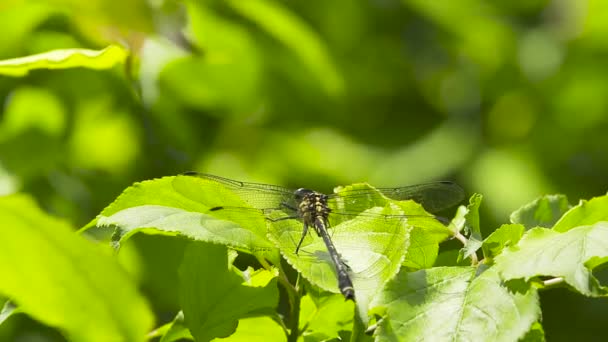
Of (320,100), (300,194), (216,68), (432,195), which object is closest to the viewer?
(300,194)

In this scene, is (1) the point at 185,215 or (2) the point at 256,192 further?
(2) the point at 256,192

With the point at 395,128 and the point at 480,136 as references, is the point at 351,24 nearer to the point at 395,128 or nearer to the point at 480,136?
the point at 395,128

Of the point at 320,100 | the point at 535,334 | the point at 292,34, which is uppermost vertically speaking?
the point at 292,34

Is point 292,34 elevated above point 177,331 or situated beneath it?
elevated above

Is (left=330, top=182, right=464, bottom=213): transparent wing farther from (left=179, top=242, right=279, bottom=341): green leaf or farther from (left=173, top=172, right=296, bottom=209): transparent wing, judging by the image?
(left=179, top=242, right=279, bottom=341): green leaf

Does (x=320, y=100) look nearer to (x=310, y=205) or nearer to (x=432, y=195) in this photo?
(x=432, y=195)

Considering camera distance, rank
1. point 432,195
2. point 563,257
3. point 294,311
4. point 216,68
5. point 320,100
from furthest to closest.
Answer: point 320,100 < point 216,68 < point 432,195 < point 294,311 < point 563,257

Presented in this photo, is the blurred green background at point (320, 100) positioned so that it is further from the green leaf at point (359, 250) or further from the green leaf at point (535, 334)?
the green leaf at point (535, 334)

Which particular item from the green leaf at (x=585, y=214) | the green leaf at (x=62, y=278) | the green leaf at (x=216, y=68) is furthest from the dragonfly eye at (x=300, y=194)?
the green leaf at (x=216, y=68)

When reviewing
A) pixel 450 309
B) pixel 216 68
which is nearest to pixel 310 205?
pixel 450 309
